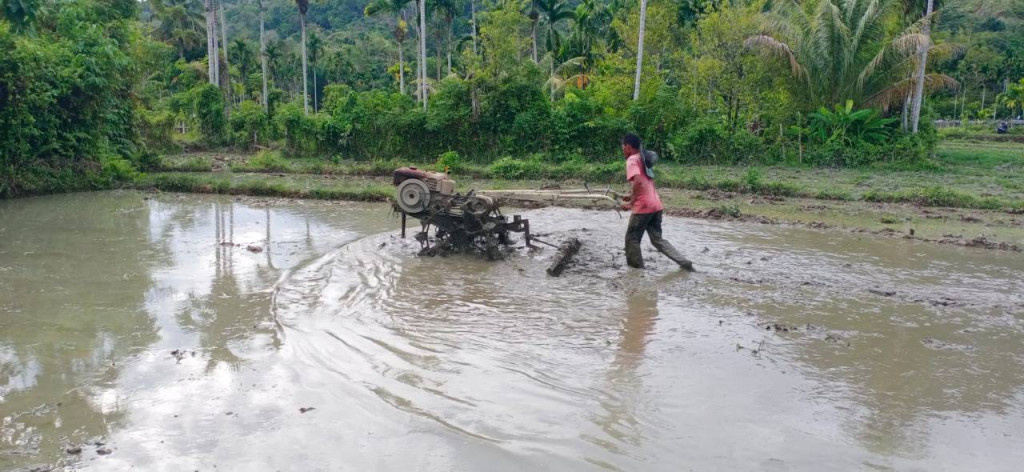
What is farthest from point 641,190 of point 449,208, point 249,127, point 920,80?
point 249,127

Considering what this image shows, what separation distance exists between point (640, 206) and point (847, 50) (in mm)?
18414

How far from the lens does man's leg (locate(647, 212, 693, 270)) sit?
8.62 meters

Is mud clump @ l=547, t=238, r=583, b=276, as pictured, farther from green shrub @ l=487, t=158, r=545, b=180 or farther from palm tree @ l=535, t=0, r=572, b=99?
palm tree @ l=535, t=0, r=572, b=99

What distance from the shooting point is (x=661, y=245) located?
863 cm

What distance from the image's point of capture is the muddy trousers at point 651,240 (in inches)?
339

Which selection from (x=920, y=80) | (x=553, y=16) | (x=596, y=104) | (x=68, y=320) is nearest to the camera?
(x=68, y=320)

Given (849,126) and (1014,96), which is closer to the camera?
(849,126)

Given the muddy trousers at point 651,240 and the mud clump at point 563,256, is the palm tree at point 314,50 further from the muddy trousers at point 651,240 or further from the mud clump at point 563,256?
the muddy trousers at point 651,240

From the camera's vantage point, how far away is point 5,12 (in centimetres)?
719

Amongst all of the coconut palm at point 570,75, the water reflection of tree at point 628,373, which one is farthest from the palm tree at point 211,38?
the water reflection of tree at point 628,373

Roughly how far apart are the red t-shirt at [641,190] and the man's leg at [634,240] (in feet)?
0.36

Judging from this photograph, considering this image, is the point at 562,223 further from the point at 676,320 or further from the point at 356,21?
the point at 356,21

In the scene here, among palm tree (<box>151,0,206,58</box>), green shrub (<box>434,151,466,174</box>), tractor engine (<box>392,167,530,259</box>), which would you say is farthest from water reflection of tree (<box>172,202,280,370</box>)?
palm tree (<box>151,0,206,58</box>)

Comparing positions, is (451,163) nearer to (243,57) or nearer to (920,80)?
(920,80)
